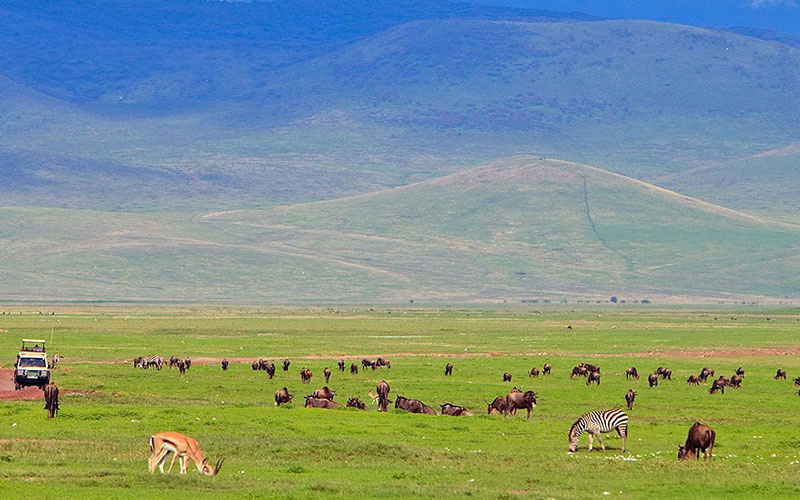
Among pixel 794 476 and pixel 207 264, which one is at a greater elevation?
pixel 207 264

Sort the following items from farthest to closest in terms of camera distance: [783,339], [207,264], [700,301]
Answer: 1. [207,264]
2. [700,301]
3. [783,339]

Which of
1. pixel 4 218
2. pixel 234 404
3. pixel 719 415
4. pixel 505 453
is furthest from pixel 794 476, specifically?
pixel 4 218

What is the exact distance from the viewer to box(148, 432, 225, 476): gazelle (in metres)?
21.7

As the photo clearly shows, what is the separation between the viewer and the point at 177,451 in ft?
71.3

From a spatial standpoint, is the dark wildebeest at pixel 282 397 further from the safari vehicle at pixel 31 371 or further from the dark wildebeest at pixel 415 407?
the safari vehicle at pixel 31 371

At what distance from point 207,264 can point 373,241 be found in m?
29.3

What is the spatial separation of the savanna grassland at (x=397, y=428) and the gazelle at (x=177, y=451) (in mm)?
307

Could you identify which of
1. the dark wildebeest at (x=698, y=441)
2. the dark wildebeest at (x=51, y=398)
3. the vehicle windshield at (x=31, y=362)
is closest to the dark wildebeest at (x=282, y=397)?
the dark wildebeest at (x=51, y=398)

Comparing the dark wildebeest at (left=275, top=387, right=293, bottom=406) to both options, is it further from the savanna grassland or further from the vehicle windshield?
the vehicle windshield

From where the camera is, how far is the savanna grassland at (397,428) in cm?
2216

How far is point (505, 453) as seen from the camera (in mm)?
26547

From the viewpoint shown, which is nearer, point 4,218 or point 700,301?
point 700,301

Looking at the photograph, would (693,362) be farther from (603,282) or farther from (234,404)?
(603,282)

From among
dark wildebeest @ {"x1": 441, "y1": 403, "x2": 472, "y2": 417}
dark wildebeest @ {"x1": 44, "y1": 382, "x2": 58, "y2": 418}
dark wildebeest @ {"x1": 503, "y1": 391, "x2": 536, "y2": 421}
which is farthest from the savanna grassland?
dark wildebeest @ {"x1": 441, "y1": 403, "x2": 472, "y2": 417}
